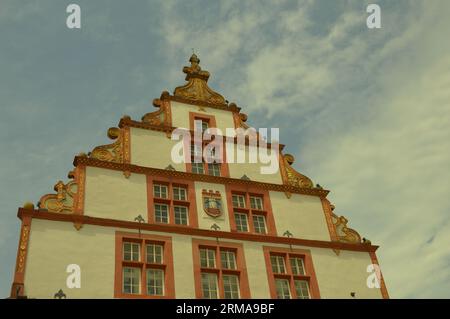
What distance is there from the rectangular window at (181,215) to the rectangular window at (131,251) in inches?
84.1

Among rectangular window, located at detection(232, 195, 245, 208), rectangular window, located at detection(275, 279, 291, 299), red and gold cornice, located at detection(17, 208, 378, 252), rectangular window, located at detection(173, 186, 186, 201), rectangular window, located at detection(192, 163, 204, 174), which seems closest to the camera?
red and gold cornice, located at detection(17, 208, 378, 252)

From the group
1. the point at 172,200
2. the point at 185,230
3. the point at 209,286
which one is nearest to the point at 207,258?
the point at 209,286

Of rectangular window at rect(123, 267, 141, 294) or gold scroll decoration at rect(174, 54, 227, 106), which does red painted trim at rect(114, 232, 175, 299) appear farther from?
gold scroll decoration at rect(174, 54, 227, 106)

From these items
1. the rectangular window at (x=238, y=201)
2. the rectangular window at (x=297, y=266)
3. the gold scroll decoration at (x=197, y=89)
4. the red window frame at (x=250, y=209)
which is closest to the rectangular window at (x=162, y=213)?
the red window frame at (x=250, y=209)

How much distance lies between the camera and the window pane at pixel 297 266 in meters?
23.0

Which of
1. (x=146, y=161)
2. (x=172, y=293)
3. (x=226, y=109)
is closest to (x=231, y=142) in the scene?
(x=226, y=109)

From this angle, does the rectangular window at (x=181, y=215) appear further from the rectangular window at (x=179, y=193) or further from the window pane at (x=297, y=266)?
the window pane at (x=297, y=266)

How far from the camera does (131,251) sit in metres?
20.9

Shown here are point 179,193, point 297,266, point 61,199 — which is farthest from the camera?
point 179,193

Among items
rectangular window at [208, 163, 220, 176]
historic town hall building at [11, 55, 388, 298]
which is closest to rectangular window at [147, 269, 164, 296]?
historic town hall building at [11, 55, 388, 298]

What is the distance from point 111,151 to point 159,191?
8.76 ft

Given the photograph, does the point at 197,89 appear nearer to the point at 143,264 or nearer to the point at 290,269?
the point at 290,269

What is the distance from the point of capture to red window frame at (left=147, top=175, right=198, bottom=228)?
22.3 meters

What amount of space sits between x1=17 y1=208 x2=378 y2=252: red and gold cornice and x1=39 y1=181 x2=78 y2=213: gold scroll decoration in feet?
1.20
